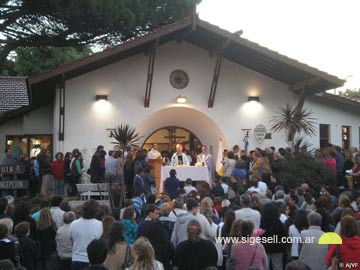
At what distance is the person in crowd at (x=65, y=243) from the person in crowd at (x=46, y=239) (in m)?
0.25

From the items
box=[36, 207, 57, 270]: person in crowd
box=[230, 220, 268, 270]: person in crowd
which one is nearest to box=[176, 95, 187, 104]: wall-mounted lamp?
box=[36, 207, 57, 270]: person in crowd

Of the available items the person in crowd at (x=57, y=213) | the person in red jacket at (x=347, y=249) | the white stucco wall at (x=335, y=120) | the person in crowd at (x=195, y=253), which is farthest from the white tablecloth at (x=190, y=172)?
the person in red jacket at (x=347, y=249)

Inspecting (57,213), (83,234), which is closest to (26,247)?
(83,234)

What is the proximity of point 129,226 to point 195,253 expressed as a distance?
1292 mm

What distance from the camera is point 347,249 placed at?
21.2ft

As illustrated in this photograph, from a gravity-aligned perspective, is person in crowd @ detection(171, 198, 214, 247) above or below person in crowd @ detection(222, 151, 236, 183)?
below

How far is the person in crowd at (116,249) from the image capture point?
655 cm

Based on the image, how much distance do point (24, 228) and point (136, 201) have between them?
374cm

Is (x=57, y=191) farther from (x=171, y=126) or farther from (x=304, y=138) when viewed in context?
(x=304, y=138)

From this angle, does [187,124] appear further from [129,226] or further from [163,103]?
[129,226]

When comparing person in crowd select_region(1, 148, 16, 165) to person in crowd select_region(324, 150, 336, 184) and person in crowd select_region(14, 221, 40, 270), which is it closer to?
person in crowd select_region(324, 150, 336, 184)

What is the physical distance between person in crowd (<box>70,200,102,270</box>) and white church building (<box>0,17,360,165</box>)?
9.65 metres

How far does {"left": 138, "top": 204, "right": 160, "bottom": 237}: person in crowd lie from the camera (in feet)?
25.2

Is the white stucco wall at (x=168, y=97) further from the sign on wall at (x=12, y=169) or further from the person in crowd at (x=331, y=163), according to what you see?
the person in crowd at (x=331, y=163)
